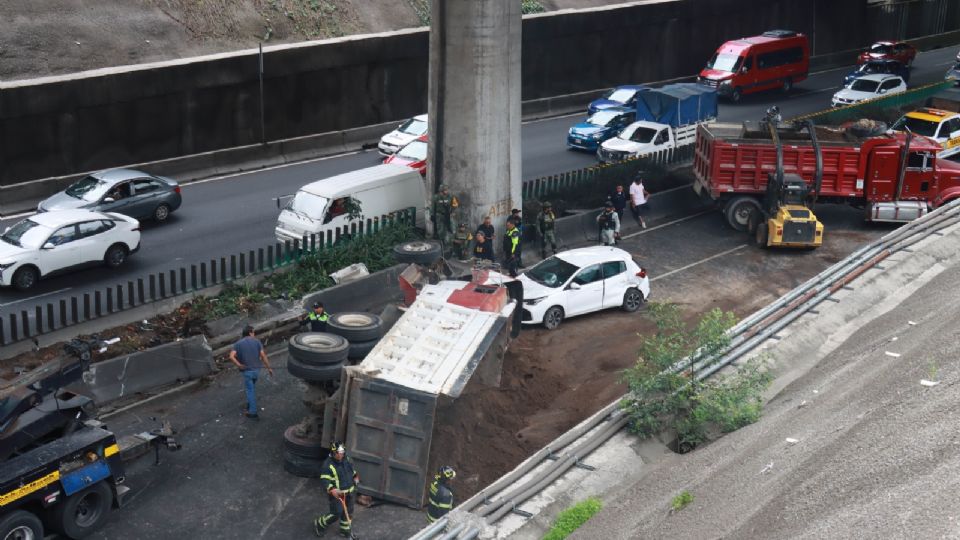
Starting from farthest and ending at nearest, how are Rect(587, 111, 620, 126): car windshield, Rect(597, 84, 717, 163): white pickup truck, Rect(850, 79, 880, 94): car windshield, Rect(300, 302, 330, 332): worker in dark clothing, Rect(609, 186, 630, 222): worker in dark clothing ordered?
Rect(850, 79, 880, 94): car windshield, Rect(587, 111, 620, 126): car windshield, Rect(597, 84, 717, 163): white pickup truck, Rect(609, 186, 630, 222): worker in dark clothing, Rect(300, 302, 330, 332): worker in dark clothing

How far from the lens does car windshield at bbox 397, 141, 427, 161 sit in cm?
3550

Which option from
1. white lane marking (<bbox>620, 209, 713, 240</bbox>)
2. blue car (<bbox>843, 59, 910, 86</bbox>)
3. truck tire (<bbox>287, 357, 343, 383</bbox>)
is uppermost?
blue car (<bbox>843, 59, 910, 86</bbox>)

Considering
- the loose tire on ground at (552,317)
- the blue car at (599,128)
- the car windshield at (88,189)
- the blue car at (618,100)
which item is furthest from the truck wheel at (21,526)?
the blue car at (618,100)

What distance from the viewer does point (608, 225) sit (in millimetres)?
30516

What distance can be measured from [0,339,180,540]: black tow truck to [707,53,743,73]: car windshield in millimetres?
36679

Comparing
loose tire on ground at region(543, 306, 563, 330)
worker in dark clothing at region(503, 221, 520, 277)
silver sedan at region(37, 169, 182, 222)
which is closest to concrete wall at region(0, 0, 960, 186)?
silver sedan at region(37, 169, 182, 222)

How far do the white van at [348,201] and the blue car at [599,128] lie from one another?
1175 centimetres

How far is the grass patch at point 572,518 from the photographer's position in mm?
15703

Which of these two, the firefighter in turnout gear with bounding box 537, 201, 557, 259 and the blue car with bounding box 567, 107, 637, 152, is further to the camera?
the blue car with bounding box 567, 107, 637, 152

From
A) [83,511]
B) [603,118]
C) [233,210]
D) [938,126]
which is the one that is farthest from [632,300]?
[938,126]

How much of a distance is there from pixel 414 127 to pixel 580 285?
48.4 feet

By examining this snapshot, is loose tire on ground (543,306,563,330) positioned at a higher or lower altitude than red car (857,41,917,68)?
lower

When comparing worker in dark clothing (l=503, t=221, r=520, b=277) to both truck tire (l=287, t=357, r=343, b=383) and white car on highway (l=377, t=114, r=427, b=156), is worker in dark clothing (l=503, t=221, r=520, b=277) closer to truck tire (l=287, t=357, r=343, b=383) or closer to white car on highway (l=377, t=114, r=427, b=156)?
truck tire (l=287, t=357, r=343, b=383)

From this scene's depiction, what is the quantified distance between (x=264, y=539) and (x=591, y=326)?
10536 millimetres
